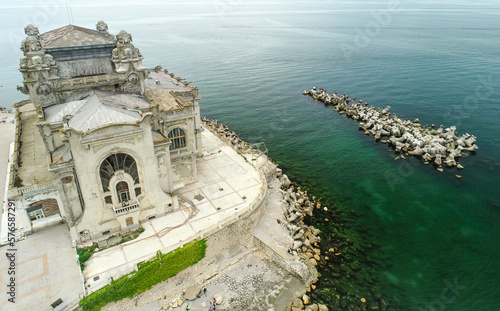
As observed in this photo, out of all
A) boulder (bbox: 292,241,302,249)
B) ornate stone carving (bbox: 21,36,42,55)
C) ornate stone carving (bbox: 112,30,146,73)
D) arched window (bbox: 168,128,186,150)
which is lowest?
boulder (bbox: 292,241,302,249)

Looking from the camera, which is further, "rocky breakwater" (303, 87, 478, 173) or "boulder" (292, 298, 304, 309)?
"rocky breakwater" (303, 87, 478, 173)

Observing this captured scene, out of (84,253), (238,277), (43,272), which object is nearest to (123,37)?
(84,253)

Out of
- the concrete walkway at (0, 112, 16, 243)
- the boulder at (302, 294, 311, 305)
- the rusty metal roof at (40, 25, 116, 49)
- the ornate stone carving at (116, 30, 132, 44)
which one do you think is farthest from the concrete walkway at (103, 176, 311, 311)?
the rusty metal roof at (40, 25, 116, 49)

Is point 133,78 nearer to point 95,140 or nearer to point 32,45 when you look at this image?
point 32,45

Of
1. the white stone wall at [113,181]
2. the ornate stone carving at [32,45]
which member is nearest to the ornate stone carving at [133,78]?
the ornate stone carving at [32,45]

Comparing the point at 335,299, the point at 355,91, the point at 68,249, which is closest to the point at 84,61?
the point at 68,249

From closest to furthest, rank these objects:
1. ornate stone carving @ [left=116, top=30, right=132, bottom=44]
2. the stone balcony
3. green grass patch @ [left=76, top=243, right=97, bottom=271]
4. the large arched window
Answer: green grass patch @ [left=76, top=243, right=97, bottom=271]
the large arched window
the stone balcony
ornate stone carving @ [left=116, top=30, right=132, bottom=44]

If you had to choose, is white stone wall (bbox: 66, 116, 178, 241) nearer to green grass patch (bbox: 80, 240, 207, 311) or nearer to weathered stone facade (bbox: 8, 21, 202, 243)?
weathered stone facade (bbox: 8, 21, 202, 243)

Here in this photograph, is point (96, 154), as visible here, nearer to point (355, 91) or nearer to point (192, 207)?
point (192, 207)
